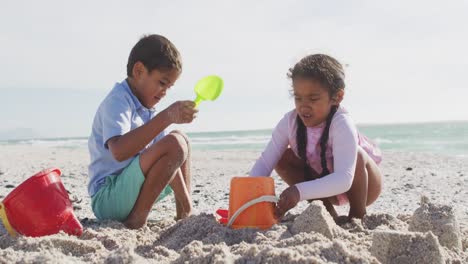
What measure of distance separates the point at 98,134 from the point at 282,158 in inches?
43.8

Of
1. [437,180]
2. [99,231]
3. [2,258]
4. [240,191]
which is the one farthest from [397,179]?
[2,258]

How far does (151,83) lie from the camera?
292 cm

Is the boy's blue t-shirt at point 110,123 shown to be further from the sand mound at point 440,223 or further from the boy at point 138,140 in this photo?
the sand mound at point 440,223

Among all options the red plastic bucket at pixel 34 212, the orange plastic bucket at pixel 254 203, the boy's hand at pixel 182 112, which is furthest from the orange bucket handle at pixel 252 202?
the red plastic bucket at pixel 34 212

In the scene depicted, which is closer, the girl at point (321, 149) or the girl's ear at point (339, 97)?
the girl at point (321, 149)

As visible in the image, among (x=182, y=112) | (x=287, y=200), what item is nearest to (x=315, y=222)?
(x=287, y=200)

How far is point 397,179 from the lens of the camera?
5.77m

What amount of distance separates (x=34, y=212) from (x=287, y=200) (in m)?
1.23

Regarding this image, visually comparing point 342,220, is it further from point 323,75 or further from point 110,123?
point 110,123

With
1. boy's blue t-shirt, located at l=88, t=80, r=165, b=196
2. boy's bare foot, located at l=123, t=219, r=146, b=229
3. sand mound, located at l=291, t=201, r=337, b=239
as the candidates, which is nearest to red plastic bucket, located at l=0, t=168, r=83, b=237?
boy's bare foot, located at l=123, t=219, r=146, b=229

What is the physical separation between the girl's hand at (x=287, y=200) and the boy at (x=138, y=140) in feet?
2.02

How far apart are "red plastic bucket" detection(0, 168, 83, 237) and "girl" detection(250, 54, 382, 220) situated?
109cm

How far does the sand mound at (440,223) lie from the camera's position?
2129 millimetres

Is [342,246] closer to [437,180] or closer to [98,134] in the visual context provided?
[98,134]
